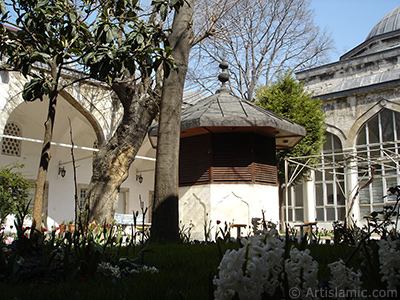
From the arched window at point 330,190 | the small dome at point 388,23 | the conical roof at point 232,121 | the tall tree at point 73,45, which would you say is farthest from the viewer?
the small dome at point 388,23

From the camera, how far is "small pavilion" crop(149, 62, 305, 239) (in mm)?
Answer: 8539

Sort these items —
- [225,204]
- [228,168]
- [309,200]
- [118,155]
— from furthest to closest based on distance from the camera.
Answer: [309,200] < [118,155] < [228,168] < [225,204]

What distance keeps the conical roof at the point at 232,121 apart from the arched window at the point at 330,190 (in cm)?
997

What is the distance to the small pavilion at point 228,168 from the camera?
8.54 m

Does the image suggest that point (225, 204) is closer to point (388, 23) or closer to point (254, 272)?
point (254, 272)

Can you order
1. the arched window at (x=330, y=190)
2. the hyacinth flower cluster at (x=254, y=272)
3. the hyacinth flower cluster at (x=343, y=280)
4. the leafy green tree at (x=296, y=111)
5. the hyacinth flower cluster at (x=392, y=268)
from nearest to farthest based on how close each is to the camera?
the hyacinth flower cluster at (x=254, y=272)
the hyacinth flower cluster at (x=343, y=280)
the hyacinth flower cluster at (x=392, y=268)
the leafy green tree at (x=296, y=111)
the arched window at (x=330, y=190)

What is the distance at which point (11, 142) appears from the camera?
1617 cm

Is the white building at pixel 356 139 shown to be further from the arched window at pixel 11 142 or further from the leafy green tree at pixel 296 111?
the arched window at pixel 11 142

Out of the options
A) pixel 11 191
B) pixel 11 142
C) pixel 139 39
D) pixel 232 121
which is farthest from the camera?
pixel 11 142

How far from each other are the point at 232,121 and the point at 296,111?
8.71 meters

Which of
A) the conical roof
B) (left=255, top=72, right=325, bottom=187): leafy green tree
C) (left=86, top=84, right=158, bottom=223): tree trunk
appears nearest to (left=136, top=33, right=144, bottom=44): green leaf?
the conical roof

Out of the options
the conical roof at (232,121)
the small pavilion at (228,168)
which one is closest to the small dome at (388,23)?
the conical roof at (232,121)

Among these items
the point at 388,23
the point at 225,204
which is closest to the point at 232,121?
the point at 225,204

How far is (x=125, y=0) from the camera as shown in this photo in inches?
212
